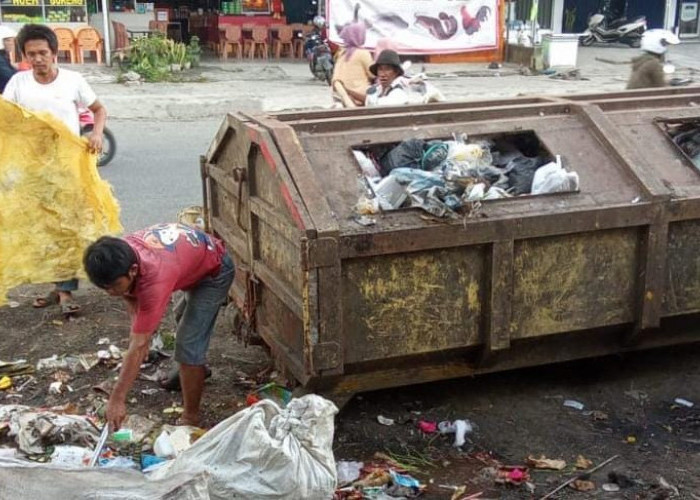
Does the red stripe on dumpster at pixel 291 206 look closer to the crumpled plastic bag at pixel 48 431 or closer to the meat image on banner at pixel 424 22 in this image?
the crumpled plastic bag at pixel 48 431

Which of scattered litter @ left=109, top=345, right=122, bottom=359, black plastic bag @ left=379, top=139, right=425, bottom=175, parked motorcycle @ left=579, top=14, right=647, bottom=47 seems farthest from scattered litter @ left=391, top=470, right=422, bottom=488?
parked motorcycle @ left=579, top=14, right=647, bottom=47

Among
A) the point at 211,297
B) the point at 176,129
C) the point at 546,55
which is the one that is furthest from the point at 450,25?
the point at 211,297

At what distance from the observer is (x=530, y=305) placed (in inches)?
164

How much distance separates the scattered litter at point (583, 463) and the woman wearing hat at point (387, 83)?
274 cm

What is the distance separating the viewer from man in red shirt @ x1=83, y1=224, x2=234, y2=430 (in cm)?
344

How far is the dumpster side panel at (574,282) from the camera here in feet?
13.6

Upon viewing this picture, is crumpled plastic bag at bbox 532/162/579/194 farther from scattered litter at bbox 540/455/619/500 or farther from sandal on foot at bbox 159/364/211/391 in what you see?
sandal on foot at bbox 159/364/211/391

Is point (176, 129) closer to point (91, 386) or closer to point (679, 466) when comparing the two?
point (91, 386)

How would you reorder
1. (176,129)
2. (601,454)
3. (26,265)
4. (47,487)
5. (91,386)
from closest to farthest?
(47,487) < (601,454) < (91,386) < (26,265) < (176,129)

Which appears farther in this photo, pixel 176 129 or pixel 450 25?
pixel 450 25

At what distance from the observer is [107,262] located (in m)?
3.38

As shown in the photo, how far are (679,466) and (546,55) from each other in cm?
1424

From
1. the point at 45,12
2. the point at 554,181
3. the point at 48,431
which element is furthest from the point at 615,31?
the point at 48,431

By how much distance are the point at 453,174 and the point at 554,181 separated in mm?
546
